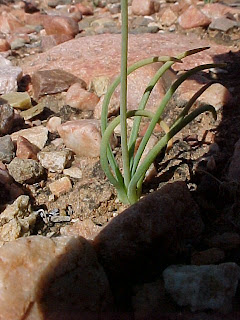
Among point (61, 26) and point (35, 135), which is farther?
point (61, 26)

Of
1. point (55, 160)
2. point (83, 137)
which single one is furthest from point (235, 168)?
point (55, 160)

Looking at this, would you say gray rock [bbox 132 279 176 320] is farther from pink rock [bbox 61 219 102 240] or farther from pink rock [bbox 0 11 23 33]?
pink rock [bbox 0 11 23 33]

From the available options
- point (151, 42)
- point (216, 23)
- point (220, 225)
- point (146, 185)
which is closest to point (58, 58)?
point (151, 42)

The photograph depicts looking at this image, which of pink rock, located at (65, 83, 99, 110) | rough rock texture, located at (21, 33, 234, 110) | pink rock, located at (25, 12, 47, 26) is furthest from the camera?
pink rock, located at (25, 12, 47, 26)

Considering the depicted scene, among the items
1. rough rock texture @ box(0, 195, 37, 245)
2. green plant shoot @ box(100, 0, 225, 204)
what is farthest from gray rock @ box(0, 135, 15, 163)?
green plant shoot @ box(100, 0, 225, 204)

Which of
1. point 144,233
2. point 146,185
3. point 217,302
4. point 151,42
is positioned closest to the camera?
point 217,302

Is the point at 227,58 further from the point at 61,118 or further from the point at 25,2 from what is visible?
the point at 25,2

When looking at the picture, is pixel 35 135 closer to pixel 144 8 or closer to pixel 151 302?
pixel 151 302
